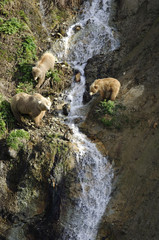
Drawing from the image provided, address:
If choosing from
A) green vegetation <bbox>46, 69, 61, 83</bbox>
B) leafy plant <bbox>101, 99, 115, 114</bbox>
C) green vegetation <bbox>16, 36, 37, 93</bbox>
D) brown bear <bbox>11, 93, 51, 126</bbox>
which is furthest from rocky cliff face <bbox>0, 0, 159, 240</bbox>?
brown bear <bbox>11, 93, 51, 126</bbox>

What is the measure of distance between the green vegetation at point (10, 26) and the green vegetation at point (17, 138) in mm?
5831

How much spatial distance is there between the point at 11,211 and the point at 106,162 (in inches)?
163

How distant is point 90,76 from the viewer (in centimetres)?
1363

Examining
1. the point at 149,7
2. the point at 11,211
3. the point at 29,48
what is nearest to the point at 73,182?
the point at 11,211

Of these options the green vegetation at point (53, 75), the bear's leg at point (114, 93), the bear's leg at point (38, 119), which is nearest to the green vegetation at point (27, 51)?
the green vegetation at point (53, 75)

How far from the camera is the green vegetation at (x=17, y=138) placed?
9.64m

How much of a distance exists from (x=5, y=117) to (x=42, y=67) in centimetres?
334

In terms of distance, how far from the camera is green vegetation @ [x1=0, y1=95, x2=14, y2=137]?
1012 cm

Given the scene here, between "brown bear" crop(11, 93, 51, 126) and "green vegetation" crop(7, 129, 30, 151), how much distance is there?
0.74 meters

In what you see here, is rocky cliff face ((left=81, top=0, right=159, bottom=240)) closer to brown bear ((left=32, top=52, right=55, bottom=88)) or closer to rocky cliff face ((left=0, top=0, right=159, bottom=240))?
rocky cliff face ((left=0, top=0, right=159, bottom=240))

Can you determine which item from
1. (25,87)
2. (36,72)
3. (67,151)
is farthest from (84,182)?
(36,72)

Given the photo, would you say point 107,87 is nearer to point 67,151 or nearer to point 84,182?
point 67,151

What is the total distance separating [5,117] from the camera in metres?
10.4

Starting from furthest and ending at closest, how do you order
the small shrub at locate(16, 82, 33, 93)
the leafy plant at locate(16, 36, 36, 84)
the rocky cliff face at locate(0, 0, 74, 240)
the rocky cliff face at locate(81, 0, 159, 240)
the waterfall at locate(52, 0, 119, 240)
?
the leafy plant at locate(16, 36, 36, 84) < the small shrub at locate(16, 82, 33, 93) < the waterfall at locate(52, 0, 119, 240) < the rocky cliff face at locate(81, 0, 159, 240) < the rocky cliff face at locate(0, 0, 74, 240)
